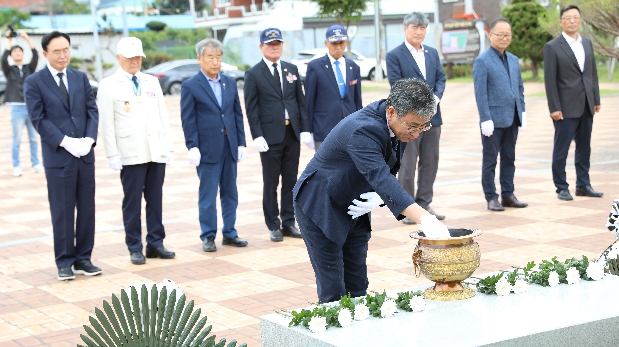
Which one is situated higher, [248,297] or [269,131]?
[269,131]

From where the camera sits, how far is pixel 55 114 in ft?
21.9

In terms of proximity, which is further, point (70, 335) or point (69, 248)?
point (69, 248)

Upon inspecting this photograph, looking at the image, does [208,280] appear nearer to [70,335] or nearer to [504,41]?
[70,335]

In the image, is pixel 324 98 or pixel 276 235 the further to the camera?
pixel 324 98

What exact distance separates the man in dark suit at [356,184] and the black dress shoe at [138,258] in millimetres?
2997

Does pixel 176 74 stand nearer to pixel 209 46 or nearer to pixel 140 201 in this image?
pixel 209 46

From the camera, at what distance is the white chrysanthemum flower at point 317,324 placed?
3.76 m

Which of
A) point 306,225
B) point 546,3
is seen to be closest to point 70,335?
point 306,225

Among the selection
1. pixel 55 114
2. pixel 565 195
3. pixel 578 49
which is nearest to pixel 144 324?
pixel 55 114

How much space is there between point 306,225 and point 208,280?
7.67ft

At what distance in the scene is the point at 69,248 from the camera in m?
6.74

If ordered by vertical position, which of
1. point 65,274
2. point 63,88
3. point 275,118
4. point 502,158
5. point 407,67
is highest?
point 63,88

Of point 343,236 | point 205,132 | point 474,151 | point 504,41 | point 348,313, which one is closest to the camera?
point 348,313

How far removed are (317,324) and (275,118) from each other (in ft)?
13.9
